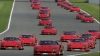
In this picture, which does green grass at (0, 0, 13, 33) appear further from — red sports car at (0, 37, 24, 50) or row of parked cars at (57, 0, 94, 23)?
red sports car at (0, 37, 24, 50)

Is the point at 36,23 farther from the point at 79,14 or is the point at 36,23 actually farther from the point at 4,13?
the point at 4,13

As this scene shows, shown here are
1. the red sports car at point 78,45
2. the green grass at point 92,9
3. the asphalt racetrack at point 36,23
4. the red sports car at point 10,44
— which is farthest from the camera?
the green grass at point 92,9

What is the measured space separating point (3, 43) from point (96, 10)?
79456 millimetres

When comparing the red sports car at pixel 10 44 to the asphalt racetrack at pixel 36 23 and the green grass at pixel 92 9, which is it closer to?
the asphalt racetrack at pixel 36 23

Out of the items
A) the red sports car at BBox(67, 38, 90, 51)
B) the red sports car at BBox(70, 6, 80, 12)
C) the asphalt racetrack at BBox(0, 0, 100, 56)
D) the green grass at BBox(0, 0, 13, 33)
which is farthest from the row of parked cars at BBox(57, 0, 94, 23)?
the red sports car at BBox(67, 38, 90, 51)

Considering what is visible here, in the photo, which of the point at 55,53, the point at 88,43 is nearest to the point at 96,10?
the point at 88,43

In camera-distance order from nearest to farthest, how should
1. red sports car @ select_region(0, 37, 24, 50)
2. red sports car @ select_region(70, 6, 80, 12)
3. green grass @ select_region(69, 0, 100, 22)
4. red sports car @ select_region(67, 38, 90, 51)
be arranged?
red sports car @ select_region(67, 38, 90, 51) → red sports car @ select_region(0, 37, 24, 50) → green grass @ select_region(69, 0, 100, 22) → red sports car @ select_region(70, 6, 80, 12)

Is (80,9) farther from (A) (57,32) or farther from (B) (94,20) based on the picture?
(A) (57,32)

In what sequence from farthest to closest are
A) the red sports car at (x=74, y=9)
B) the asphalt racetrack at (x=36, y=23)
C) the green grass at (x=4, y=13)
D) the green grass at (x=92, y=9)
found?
the red sports car at (x=74, y=9)
the green grass at (x=92, y=9)
the green grass at (x=4, y=13)
the asphalt racetrack at (x=36, y=23)

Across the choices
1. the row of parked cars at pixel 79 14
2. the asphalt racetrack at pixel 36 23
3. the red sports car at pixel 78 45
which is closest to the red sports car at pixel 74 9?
the row of parked cars at pixel 79 14

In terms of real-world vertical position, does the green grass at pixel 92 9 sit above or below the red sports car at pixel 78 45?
above

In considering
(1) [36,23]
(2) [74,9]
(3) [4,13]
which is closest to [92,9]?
(2) [74,9]

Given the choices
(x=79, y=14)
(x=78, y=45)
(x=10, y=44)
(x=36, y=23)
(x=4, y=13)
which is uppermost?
(x=4, y=13)

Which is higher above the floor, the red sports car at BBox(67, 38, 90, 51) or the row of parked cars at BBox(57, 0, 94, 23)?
the row of parked cars at BBox(57, 0, 94, 23)
